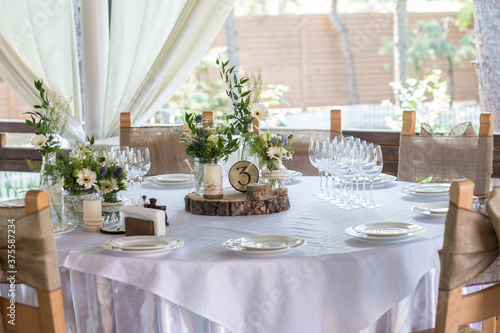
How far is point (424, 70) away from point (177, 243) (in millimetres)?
9975

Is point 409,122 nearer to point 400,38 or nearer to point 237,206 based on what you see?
point 237,206

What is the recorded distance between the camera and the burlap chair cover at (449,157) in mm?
2625

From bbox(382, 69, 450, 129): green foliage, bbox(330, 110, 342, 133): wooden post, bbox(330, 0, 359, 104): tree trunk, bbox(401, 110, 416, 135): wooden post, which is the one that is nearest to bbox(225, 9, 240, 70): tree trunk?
bbox(382, 69, 450, 129): green foliage

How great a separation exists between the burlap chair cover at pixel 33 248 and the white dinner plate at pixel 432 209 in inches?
42.9

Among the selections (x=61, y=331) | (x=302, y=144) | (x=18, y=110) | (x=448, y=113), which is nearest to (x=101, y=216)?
(x=61, y=331)

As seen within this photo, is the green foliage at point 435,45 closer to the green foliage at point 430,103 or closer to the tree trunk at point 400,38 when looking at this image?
the tree trunk at point 400,38

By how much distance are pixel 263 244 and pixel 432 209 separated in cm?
63

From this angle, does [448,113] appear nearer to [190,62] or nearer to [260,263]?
[190,62]

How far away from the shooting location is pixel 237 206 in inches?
80.0

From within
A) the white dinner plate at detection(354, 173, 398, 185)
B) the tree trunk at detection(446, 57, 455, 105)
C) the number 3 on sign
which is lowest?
the white dinner plate at detection(354, 173, 398, 185)

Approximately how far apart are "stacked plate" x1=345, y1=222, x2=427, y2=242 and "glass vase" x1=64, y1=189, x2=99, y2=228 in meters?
0.74

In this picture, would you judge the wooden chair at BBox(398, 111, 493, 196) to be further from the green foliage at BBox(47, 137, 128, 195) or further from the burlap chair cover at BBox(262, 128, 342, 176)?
the green foliage at BBox(47, 137, 128, 195)

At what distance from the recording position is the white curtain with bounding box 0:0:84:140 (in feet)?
12.4

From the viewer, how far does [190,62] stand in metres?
3.66
